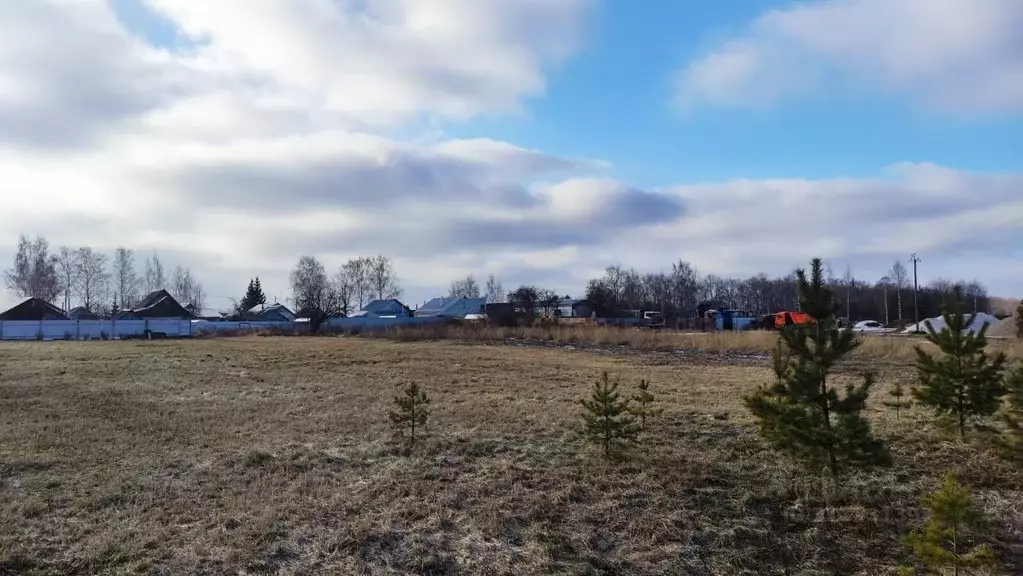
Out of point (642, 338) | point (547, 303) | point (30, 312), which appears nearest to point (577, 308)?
point (547, 303)

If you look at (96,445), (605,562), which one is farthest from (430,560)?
(96,445)

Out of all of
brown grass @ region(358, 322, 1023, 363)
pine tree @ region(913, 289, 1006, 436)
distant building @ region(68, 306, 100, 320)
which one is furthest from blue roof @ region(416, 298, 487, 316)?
pine tree @ region(913, 289, 1006, 436)

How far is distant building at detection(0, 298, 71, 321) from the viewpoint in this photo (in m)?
52.6

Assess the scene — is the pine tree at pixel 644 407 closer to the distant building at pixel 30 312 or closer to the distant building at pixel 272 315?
the distant building at pixel 30 312

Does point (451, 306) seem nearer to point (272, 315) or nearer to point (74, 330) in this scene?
point (272, 315)

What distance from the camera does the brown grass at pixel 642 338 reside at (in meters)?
22.7

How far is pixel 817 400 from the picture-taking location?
6.17 meters

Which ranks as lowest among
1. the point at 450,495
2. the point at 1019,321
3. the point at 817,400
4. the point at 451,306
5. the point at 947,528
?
the point at 450,495

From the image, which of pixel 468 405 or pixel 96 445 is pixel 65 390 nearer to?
pixel 96 445

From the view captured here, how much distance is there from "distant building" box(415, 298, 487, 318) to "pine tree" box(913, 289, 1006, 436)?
83729 mm

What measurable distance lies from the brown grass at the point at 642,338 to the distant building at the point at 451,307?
165ft

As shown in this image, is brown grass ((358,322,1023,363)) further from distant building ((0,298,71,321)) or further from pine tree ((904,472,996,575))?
distant building ((0,298,71,321))

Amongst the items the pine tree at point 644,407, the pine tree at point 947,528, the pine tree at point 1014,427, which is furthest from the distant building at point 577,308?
the pine tree at point 947,528

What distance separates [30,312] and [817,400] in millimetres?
62465
